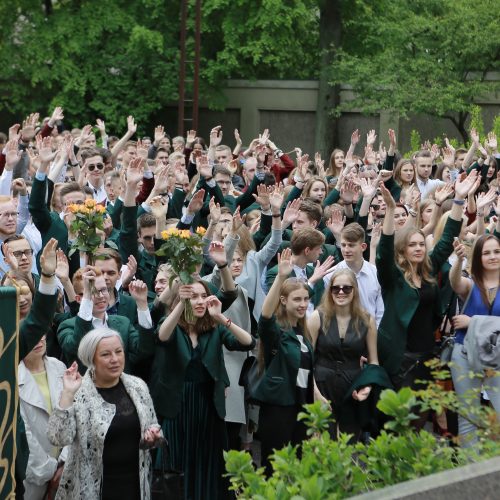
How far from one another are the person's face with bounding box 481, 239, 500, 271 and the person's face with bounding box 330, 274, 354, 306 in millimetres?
960

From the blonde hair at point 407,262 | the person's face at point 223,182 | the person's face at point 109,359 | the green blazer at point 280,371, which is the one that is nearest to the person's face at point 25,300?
the person's face at point 109,359

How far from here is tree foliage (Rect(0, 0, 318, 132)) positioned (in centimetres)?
3331

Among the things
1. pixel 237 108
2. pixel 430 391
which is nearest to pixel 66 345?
pixel 430 391

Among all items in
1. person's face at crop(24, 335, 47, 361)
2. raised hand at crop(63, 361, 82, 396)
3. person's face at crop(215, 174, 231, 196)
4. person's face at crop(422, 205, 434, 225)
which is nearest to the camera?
raised hand at crop(63, 361, 82, 396)

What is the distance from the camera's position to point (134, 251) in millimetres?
9797

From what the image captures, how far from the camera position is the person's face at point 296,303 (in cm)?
826

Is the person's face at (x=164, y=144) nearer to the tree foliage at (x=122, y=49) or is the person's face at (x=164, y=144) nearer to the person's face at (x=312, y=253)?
the person's face at (x=312, y=253)

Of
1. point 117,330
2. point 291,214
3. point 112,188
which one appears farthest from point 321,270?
point 112,188

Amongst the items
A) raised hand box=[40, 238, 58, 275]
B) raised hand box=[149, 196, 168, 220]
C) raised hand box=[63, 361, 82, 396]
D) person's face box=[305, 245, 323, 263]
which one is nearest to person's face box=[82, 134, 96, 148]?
raised hand box=[149, 196, 168, 220]

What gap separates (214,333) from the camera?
8195mm

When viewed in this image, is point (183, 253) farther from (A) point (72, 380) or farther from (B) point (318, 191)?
(B) point (318, 191)

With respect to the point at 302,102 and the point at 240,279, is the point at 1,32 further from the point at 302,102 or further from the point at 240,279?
the point at 240,279

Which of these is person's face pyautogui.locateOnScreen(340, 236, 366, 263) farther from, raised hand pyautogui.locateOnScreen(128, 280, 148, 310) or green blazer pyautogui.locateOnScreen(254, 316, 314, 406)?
raised hand pyautogui.locateOnScreen(128, 280, 148, 310)

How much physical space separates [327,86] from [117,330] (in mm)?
27571
